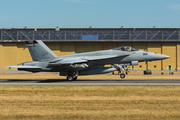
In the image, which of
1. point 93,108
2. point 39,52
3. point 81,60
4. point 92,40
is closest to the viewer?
point 93,108

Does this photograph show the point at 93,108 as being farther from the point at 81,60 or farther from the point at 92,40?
the point at 92,40

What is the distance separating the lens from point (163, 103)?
11914 mm

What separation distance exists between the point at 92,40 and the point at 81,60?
112 ft

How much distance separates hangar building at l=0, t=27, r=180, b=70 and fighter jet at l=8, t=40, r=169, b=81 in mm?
32826

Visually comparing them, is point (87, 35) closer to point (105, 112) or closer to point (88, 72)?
point (88, 72)

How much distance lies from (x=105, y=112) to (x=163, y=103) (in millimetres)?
3852

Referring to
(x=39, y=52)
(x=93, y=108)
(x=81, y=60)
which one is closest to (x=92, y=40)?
(x=39, y=52)

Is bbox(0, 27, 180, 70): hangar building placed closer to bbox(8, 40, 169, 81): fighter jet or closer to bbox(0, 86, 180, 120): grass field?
bbox(8, 40, 169, 81): fighter jet

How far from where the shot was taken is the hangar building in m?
58.7

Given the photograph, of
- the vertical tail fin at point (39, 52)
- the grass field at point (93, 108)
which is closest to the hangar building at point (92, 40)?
the vertical tail fin at point (39, 52)

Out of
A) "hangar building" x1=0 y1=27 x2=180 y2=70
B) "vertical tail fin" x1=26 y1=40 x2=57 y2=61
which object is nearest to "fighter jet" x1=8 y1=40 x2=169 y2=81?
"vertical tail fin" x1=26 y1=40 x2=57 y2=61

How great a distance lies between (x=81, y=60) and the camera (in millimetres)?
24375

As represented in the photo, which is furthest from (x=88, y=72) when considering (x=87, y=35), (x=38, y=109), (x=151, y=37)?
(x=151, y=37)

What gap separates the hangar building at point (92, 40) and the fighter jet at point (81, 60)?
3283cm
